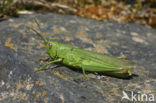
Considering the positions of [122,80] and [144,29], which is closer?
[122,80]

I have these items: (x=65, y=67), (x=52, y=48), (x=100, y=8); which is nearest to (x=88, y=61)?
(x=65, y=67)

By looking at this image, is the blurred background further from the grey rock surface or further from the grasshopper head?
the grasshopper head

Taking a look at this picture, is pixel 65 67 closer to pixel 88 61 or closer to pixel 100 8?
pixel 88 61

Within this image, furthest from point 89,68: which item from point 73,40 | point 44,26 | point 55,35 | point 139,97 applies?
point 44,26

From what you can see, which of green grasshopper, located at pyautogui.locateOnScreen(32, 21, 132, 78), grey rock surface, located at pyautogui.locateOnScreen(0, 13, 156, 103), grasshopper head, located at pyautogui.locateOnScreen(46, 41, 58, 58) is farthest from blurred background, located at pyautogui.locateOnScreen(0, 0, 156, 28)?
green grasshopper, located at pyautogui.locateOnScreen(32, 21, 132, 78)

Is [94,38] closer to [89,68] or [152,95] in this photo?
[89,68]

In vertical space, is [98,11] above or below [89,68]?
above
